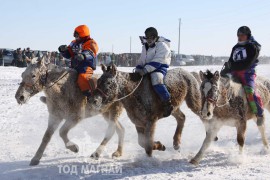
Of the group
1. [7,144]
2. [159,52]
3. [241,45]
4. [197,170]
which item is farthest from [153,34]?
[7,144]

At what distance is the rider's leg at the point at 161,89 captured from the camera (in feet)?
21.9

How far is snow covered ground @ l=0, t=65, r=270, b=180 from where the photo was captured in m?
5.93

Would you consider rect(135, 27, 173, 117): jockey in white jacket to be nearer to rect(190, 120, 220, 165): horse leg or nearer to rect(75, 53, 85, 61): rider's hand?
rect(190, 120, 220, 165): horse leg

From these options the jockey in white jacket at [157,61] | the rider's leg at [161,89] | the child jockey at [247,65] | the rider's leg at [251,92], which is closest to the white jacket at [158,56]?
the jockey in white jacket at [157,61]

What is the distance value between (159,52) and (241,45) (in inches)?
71.2

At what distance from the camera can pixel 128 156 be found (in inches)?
289

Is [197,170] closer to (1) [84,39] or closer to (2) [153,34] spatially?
(2) [153,34]

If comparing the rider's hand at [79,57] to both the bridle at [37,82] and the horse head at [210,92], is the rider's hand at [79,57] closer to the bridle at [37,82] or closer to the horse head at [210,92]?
the bridle at [37,82]

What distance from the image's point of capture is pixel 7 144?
26.0 ft

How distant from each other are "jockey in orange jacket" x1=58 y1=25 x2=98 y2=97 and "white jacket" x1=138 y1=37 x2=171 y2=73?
3.61 ft

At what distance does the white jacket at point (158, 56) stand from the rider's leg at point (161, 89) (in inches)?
5.8

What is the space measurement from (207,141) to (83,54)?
2.84 meters

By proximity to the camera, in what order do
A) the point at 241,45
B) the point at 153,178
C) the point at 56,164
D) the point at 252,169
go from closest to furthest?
the point at 153,178, the point at 252,169, the point at 56,164, the point at 241,45

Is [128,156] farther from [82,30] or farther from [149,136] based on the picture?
[82,30]
